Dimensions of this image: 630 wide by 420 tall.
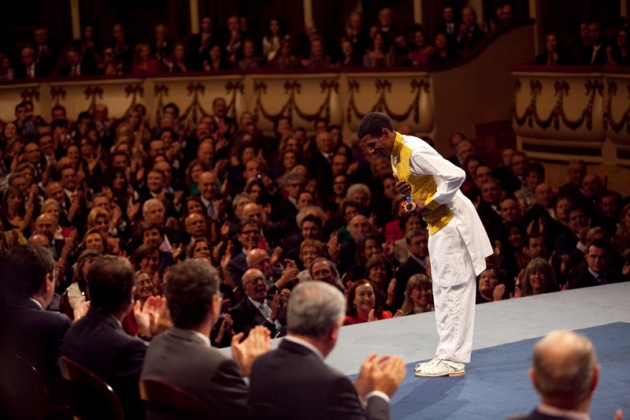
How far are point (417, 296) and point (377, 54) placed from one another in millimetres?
6311

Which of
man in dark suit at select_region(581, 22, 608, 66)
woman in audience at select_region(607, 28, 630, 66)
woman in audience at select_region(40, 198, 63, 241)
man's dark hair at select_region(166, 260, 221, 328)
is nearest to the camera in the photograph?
man's dark hair at select_region(166, 260, 221, 328)

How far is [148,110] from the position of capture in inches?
597

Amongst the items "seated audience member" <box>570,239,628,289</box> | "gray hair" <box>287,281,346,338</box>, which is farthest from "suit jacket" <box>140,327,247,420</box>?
"seated audience member" <box>570,239,628,289</box>

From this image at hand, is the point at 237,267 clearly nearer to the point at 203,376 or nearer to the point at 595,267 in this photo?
the point at 595,267

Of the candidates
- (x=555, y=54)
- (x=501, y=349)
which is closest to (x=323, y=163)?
(x=555, y=54)

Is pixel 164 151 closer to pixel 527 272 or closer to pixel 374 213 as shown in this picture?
pixel 374 213

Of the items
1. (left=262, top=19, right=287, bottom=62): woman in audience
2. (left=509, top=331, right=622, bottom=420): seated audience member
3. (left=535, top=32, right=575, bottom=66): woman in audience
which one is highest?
(left=262, top=19, right=287, bottom=62): woman in audience

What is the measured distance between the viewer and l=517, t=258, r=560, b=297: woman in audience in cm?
786

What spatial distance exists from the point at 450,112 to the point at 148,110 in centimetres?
422

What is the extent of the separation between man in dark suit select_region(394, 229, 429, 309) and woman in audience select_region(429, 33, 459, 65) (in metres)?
4.66

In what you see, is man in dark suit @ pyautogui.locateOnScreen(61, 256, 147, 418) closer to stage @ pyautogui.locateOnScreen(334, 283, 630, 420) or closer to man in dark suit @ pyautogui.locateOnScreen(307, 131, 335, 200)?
stage @ pyautogui.locateOnScreen(334, 283, 630, 420)

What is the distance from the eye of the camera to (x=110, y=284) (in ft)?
13.6

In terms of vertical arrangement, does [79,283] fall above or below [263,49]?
below

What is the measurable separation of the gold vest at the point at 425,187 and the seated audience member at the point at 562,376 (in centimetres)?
264
